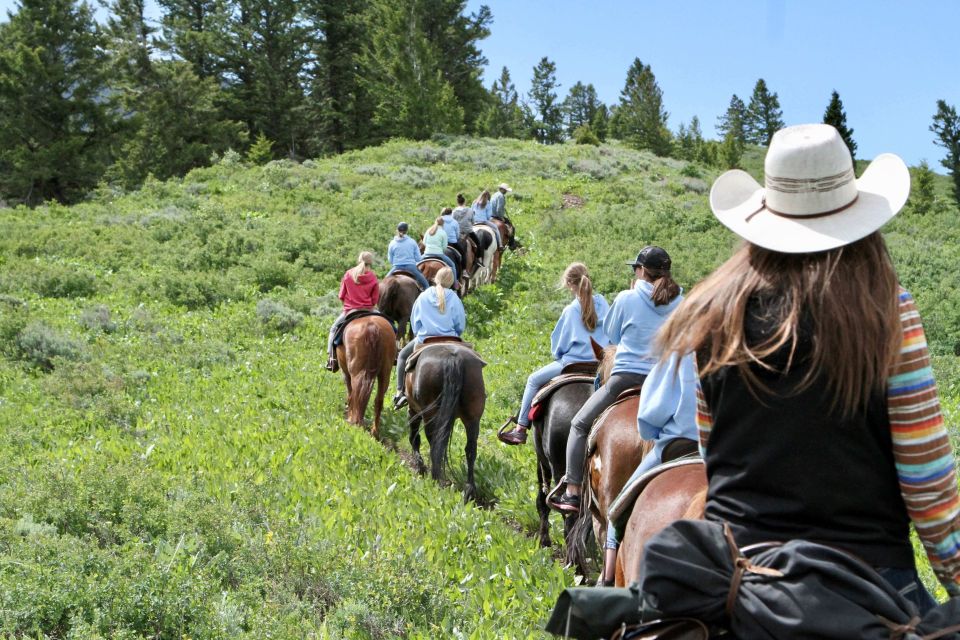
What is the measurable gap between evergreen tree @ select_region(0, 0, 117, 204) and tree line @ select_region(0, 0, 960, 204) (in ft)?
0.19

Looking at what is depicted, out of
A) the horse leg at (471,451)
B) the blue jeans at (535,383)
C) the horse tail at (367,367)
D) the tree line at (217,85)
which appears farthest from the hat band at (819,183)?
the tree line at (217,85)

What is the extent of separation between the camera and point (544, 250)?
25422 millimetres

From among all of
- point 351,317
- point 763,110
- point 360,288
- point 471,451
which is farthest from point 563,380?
point 763,110

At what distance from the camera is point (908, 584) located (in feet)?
6.55

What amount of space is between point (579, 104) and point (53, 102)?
99508mm

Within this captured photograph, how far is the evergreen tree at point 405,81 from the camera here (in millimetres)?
53219

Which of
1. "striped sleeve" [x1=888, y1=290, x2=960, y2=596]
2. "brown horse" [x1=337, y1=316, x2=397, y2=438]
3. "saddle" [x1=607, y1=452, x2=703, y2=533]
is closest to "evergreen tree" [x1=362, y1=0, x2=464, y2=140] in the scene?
"brown horse" [x1=337, y1=316, x2=397, y2=438]

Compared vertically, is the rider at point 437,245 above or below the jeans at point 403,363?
above

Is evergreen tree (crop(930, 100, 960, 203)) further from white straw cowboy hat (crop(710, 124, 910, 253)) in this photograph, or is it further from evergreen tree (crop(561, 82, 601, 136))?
white straw cowboy hat (crop(710, 124, 910, 253))

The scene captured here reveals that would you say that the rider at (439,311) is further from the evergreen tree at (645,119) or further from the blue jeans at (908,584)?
the evergreen tree at (645,119)

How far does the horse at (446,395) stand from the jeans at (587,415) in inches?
105

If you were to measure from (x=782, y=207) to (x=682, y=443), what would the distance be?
7.83 ft

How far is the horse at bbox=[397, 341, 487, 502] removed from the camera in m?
9.00

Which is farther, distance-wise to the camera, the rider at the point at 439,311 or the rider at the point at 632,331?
the rider at the point at 439,311
